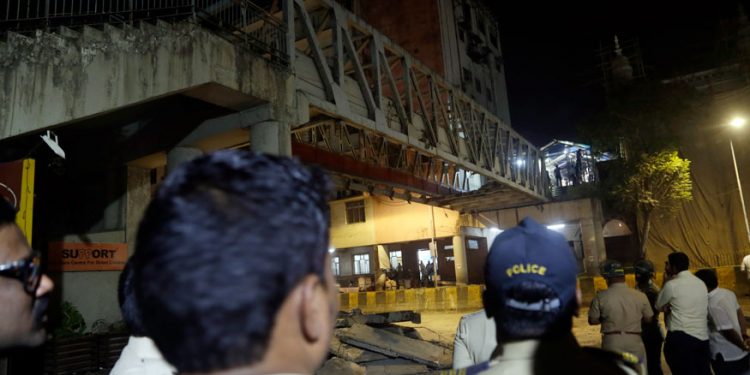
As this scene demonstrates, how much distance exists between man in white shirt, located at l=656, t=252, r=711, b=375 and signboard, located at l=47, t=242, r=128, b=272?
9.40 m

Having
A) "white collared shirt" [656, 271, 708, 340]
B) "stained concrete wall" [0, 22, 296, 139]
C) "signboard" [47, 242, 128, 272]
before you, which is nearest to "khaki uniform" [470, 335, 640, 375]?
"white collared shirt" [656, 271, 708, 340]

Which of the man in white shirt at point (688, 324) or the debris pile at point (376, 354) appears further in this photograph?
the debris pile at point (376, 354)

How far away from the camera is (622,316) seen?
4.87 m

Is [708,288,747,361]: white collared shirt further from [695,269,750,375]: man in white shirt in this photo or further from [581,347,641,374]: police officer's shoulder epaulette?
[581,347,641,374]: police officer's shoulder epaulette

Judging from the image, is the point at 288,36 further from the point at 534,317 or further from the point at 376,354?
the point at 534,317

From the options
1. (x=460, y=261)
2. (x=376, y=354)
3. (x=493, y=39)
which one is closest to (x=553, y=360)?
(x=376, y=354)

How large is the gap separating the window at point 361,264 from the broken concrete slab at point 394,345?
17866mm

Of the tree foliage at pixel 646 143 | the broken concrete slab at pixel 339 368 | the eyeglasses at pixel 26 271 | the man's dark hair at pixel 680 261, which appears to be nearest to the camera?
the eyeglasses at pixel 26 271

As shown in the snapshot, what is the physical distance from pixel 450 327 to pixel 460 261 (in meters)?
9.84

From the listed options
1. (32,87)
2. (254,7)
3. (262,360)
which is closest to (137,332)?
(262,360)

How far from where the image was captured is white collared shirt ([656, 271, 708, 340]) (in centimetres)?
493

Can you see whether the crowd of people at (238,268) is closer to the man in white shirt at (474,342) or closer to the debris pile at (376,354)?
the man in white shirt at (474,342)

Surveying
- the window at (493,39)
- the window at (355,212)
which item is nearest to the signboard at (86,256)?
the window at (355,212)

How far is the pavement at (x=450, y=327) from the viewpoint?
11.2m
